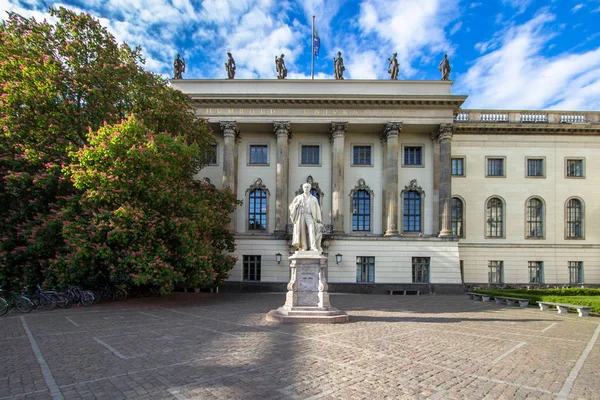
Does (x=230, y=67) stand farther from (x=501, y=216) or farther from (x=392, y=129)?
(x=501, y=216)

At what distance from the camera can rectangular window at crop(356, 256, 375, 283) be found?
29406 millimetres

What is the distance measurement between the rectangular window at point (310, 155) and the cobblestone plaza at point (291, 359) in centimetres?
1947

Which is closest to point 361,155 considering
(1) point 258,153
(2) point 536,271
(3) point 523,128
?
(1) point 258,153

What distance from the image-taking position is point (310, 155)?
32.0 m

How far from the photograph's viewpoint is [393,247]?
95.9 feet

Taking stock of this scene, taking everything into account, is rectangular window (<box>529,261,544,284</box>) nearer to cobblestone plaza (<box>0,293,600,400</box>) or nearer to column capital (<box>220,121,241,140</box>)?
cobblestone plaza (<box>0,293,600,400</box>)

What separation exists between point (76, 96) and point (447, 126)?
1011 inches

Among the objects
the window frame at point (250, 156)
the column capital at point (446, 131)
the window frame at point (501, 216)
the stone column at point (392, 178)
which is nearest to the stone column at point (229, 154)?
the window frame at point (250, 156)

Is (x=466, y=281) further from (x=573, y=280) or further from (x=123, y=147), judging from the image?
(x=123, y=147)

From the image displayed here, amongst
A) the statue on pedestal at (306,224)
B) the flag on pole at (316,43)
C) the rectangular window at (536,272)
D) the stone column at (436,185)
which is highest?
the flag on pole at (316,43)

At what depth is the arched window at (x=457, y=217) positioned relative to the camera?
32.8m

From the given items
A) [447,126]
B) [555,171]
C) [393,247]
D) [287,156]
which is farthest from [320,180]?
[555,171]

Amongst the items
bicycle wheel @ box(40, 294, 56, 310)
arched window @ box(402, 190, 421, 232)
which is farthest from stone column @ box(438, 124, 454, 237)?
bicycle wheel @ box(40, 294, 56, 310)

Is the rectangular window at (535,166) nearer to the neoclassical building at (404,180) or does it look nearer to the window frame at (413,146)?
the neoclassical building at (404,180)
